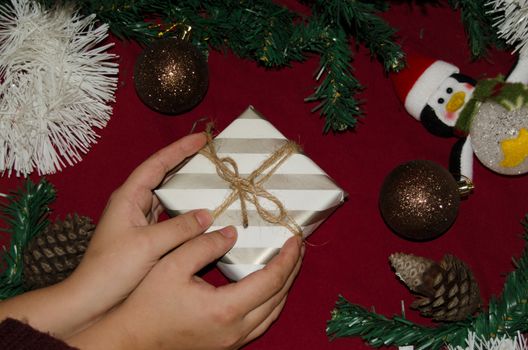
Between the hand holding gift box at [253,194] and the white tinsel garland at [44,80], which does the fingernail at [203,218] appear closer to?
the hand holding gift box at [253,194]

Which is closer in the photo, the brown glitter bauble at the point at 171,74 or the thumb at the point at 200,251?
the thumb at the point at 200,251

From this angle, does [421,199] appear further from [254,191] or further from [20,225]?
[20,225]

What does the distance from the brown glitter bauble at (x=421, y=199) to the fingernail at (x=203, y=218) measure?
1.23ft

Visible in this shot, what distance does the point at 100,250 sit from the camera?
3.32 ft

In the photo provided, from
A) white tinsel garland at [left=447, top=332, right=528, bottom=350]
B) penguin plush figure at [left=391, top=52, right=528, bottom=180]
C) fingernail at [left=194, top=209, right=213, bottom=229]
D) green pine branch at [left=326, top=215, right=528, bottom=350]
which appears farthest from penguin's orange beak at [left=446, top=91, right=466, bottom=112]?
fingernail at [left=194, top=209, right=213, bottom=229]

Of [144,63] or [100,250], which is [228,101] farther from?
[100,250]

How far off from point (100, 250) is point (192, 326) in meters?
0.22

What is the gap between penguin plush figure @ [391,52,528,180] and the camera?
115 cm

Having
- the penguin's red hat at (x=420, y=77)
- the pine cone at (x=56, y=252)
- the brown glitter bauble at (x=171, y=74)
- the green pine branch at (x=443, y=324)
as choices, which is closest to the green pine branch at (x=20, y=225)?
the pine cone at (x=56, y=252)

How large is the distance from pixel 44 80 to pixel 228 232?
1.72 feet

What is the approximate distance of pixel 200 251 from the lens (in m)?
1.00

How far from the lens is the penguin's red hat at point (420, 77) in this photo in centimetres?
121

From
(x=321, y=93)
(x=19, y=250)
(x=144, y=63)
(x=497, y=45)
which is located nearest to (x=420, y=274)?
(x=321, y=93)

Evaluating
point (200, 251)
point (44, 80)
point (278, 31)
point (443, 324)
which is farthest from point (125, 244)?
point (443, 324)
